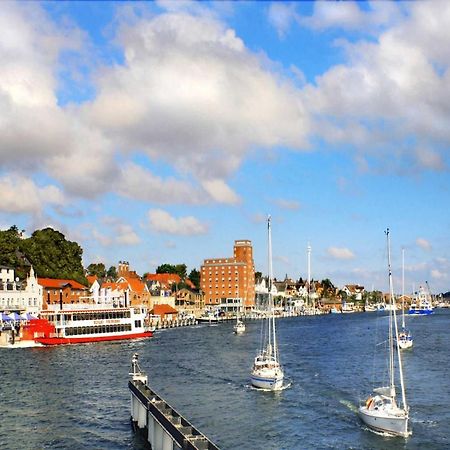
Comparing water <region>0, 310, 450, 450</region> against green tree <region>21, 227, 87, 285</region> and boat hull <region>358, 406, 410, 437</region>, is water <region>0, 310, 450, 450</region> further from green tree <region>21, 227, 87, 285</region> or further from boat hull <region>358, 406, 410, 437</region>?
green tree <region>21, 227, 87, 285</region>

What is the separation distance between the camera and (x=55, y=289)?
17125 centimetres

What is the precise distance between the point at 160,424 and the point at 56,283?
137651 mm

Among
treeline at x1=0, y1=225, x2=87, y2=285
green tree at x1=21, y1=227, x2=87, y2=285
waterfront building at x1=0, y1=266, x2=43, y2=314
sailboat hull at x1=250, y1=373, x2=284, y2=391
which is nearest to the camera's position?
sailboat hull at x1=250, y1=373, x2=284, y2=391

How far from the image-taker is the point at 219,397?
6594 cm

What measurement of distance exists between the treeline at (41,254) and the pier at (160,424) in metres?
127

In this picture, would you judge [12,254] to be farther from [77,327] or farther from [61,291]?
[77,327]

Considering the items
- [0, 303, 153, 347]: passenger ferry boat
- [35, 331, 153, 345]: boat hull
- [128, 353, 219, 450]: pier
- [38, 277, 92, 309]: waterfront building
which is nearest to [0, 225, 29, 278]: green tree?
[38, 277, 92, 309]: waterfront building

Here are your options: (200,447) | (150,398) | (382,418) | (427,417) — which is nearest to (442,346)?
(427,417)

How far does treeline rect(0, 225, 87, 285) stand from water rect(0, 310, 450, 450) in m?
61.5

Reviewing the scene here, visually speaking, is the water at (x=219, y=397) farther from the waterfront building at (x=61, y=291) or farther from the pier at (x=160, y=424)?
the waterfront building at (x=61, y=291)

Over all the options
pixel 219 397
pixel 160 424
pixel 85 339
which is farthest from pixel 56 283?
pixel 160 424

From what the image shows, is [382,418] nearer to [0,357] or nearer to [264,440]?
[264,440]

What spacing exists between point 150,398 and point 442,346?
8657 centimetres

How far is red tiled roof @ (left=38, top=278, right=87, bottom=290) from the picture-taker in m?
168
